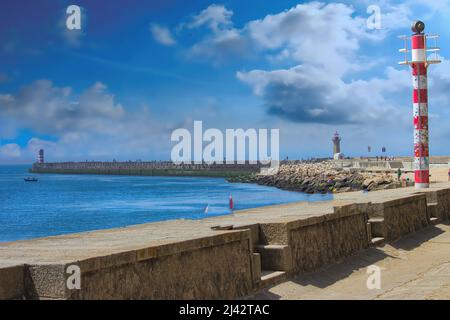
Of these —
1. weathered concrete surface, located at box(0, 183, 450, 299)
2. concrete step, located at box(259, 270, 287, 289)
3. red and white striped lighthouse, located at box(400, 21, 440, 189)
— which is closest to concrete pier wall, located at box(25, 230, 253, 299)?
weathered concrete surface, located at box(0, 183, 450, 299)

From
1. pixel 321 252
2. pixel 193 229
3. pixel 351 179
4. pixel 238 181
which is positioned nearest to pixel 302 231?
pixel 321 252

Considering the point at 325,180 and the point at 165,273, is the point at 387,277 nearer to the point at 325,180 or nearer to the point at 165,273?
the point at 165,273

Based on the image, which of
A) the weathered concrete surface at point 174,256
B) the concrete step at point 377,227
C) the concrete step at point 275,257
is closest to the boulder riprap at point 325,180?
the concrete step at point 377,227

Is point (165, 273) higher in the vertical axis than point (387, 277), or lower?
higher

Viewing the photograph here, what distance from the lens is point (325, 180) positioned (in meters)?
51.8

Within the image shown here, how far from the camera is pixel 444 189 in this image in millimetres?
16688

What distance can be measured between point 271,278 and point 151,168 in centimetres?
14108

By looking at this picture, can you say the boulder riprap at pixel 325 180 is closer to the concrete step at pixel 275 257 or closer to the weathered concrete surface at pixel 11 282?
the concrete step at pixel 275 257

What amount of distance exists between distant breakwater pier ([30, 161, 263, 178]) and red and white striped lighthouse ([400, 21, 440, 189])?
276 feet

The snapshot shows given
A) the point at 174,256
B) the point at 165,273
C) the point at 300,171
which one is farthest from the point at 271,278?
the point at 300,171

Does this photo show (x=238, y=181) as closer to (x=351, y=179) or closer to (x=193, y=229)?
(x=351, y=179)

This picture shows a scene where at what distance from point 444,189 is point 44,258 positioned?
1365 cm

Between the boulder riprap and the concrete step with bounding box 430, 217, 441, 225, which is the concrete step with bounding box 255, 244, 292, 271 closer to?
the concrete step with bounding box 430, 217, 441, 225

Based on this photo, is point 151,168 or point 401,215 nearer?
point 401,215
